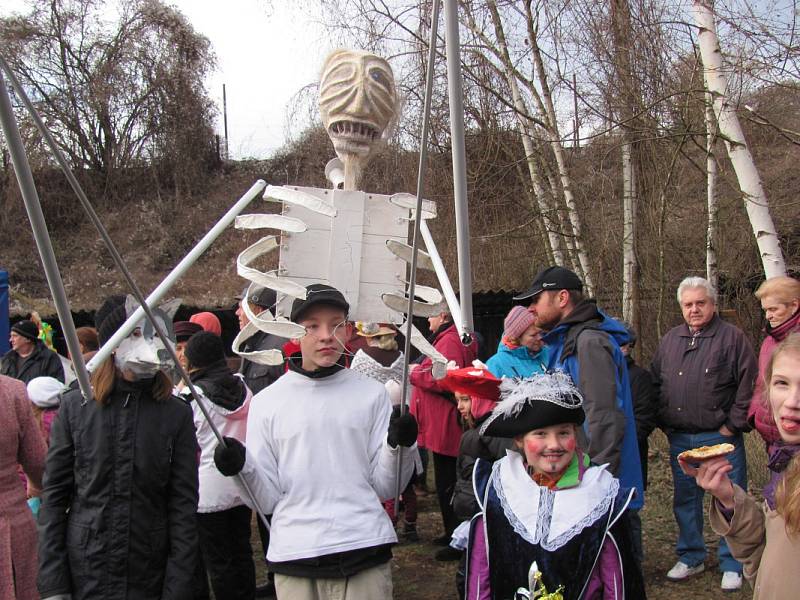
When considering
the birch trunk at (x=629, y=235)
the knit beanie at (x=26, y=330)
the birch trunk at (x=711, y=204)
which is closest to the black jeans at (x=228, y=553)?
the knit beanie at (x=26, y=330)

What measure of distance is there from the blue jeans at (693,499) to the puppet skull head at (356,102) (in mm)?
2757

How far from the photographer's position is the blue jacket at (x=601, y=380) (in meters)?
3.51

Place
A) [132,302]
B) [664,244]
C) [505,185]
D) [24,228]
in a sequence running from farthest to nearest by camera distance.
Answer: [24,228], [505,185], [664,244], [132,302]

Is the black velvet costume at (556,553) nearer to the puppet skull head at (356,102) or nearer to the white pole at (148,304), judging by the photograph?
the white pole at (148,304)

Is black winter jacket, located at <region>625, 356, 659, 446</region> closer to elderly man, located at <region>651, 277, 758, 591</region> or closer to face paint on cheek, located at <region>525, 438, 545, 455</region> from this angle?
elderly man, located at <region>651, 277, 758, 591</region>

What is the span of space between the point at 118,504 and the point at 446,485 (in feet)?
10.2

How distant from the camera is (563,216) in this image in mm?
10898

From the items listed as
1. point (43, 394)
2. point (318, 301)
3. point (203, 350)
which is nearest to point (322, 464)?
point (318, 301)

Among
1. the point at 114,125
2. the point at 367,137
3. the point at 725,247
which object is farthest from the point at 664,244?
the point at 114,125

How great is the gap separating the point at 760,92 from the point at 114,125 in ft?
65.7

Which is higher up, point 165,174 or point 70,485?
point 165,174

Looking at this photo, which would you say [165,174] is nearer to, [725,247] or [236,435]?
[725,247]

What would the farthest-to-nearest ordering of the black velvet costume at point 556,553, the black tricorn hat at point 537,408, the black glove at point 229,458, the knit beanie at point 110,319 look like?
the knit beanie at point 110,319 < the black glove at point 229,458 < the black tricorn hat at point 537,408 < the black velvet costume at point 556,553

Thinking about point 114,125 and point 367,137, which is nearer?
point 367,137
